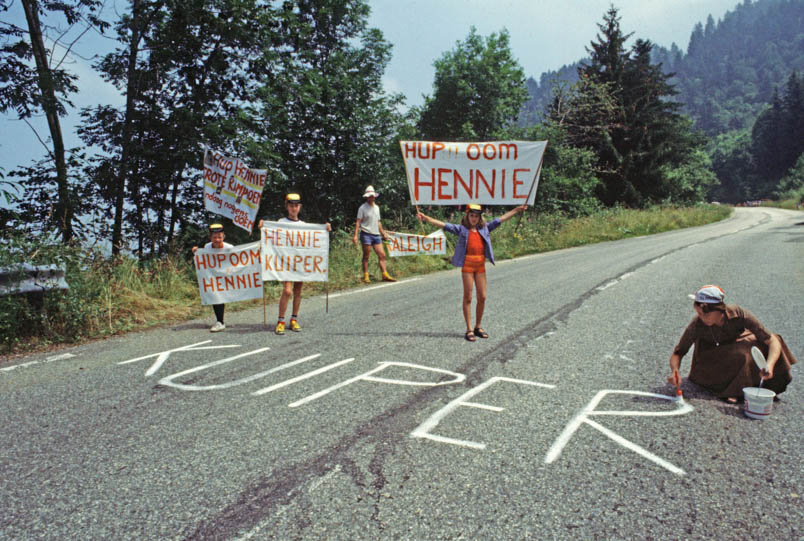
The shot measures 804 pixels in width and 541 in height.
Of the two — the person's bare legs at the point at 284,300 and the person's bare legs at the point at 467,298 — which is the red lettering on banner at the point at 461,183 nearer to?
the person's bare legs at the point at 467,298

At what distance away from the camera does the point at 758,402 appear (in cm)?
377

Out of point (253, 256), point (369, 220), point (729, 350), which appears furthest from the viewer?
point (369, 220)

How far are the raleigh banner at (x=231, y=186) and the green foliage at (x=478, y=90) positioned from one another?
19.9 meters

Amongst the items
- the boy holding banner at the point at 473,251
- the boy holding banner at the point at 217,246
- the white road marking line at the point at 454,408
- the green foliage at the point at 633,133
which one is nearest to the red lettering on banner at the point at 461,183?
the boy holding banner at the point at 473,251

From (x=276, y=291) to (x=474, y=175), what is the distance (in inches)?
190

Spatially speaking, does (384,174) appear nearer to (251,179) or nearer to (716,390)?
(251,179)

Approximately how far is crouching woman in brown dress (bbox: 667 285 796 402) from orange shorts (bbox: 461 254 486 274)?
9.00ft

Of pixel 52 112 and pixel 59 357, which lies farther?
pixel 52 112

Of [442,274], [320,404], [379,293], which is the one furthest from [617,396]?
[442,274]

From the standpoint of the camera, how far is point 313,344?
6078 mm

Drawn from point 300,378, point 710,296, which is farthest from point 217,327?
point 710,296

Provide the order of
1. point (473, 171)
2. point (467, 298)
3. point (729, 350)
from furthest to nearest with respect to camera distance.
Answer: point (473, 171) < point (467, 298) < point (729, 350)

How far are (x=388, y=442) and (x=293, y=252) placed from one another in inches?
180

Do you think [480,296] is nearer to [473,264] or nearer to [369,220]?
[473,264]
